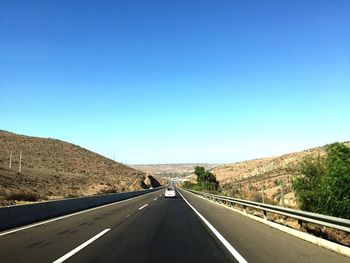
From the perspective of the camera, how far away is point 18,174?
67.9 metres

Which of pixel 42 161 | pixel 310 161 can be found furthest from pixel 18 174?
pixel 310 161

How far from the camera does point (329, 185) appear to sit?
59.7ft

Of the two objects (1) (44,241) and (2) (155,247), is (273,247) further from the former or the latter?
(1) (44,241)

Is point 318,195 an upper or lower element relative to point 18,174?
lower

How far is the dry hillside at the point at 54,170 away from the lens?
63.9m

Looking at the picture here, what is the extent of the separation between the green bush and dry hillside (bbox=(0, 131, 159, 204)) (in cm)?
4103

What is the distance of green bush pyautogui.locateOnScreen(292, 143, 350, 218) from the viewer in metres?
17.7

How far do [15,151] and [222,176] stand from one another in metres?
59.8

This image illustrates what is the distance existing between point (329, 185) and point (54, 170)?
81.5 meters

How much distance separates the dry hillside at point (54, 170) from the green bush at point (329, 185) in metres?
41.0

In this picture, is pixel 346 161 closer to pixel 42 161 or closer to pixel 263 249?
pixel 263 249

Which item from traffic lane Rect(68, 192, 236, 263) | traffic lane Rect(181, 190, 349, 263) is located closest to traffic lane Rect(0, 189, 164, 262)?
traffic lane Rect(68, 192, 236, 263)

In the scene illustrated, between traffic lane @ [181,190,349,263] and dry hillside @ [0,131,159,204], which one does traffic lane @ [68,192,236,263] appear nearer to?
traffic lane @ [181,190,349,263]

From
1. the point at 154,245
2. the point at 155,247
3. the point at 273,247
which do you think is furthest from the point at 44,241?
the point at 273,247
